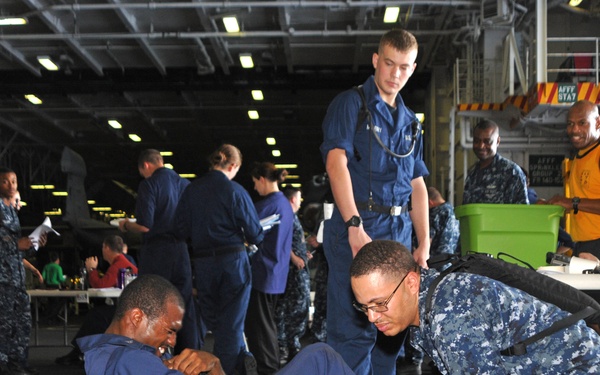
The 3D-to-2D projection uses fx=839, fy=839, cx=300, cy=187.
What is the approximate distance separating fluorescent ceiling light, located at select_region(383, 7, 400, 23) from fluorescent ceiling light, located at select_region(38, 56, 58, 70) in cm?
707

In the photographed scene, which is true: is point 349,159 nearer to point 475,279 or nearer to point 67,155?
point 475,279

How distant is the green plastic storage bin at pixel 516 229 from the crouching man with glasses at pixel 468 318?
2003 mm

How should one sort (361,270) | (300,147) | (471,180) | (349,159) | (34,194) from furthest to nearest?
(34,194) → (300,147) → (471,180) → (349,159) → (361,270)

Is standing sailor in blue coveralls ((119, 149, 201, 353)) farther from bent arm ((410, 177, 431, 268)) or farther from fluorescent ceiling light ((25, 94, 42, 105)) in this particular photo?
fluorescent ceiling light ((25, 94, 42, 105))

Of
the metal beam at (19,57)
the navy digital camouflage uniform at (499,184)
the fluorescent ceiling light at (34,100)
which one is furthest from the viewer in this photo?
the fluorescent ceiling light at (34,100)

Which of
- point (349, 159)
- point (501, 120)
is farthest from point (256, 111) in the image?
point (349, 159)

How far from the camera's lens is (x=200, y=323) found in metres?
7.08

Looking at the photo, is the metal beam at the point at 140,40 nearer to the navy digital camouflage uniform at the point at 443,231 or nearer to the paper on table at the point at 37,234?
the paper on table at the point at 37,234

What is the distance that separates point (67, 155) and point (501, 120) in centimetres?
1069

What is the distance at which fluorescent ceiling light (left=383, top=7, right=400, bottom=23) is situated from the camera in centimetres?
1363

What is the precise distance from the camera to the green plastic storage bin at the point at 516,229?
14.8ft

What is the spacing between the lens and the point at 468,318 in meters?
2.33

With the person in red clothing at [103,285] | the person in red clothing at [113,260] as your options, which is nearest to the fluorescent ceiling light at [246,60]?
the person in red clothing at [103,285]

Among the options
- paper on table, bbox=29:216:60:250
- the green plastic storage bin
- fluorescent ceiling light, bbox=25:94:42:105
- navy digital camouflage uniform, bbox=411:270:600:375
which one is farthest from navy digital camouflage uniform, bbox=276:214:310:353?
fluorescent ceiling light, bbox=25:94:42:105
